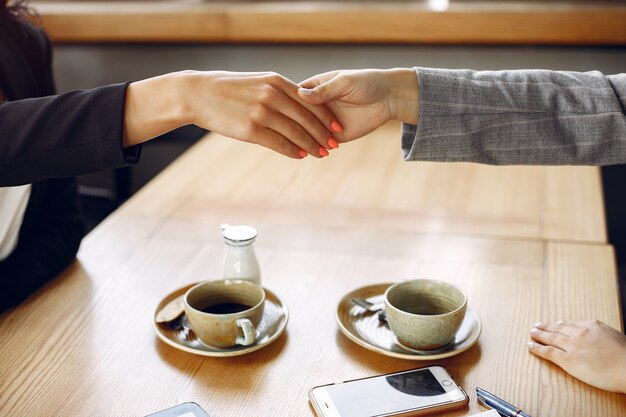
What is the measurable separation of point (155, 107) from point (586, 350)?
680 mm

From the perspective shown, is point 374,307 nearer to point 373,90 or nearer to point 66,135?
point 373,90

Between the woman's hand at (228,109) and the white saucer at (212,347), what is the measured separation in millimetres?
243

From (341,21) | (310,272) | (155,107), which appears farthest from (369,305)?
(341,21)

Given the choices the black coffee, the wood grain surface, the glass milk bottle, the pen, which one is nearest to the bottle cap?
the glass milk bottle

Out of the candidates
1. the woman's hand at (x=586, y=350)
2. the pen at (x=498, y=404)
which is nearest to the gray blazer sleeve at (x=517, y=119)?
the woman's hand at (x=586, y=350)

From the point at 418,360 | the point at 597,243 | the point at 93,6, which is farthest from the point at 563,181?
Answer: the point at 93,6

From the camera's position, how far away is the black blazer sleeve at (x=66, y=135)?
1.00 meters

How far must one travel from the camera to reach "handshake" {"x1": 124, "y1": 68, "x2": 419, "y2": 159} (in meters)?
1.04

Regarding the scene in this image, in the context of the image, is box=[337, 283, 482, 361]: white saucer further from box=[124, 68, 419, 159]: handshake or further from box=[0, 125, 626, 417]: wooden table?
box=[124, 68, 419, 159]: handshake

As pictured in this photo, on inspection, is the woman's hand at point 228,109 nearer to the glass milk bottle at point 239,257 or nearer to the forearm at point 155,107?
the forearm at point 155,107

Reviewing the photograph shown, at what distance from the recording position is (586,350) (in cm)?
95

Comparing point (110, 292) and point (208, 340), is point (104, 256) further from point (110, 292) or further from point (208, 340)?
point (208, 340)

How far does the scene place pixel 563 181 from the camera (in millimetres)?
1708

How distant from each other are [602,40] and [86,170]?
1748mm
